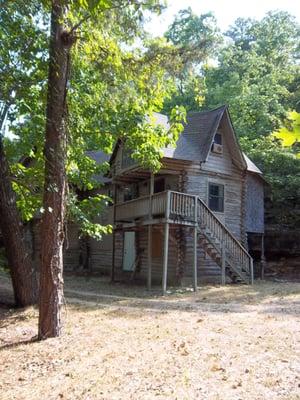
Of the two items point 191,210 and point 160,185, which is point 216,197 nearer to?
point 160,185

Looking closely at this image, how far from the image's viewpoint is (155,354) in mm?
6676

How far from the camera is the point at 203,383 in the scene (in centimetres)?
539

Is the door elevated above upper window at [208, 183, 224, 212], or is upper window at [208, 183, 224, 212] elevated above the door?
upper window at [208, 183, 224, 212]

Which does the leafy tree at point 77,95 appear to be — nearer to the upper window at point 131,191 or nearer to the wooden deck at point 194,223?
the wooden deck at point 194,223

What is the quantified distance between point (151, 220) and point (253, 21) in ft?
133

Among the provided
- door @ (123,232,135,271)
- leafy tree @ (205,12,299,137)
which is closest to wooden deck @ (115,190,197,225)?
door @ (123,232,135,271)

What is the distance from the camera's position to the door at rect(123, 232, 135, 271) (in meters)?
22.3

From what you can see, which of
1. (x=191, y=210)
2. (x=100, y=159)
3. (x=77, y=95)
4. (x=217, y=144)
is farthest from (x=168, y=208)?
(x=100, y=159)

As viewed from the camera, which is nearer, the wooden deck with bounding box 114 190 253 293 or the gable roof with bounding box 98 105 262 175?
the wooden deck with bounding box 114 190 253 293

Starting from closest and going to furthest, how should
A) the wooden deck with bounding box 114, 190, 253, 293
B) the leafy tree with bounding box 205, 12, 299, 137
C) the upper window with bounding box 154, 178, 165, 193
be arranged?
the wooden deck with bounding box 114, 190, 253, 293
the upper window with bounding box 154, 178, 165, 193
the leafy tree with bounding box 205, 12, 299, 137

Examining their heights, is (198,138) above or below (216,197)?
above

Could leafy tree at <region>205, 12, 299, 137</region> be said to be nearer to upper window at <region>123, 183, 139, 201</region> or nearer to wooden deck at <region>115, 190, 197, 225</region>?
upper window at <region>123, 183, 139, 201</region>

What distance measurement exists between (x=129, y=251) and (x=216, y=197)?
5667 mm

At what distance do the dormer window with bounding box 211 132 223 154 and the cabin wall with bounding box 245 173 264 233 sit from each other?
Result: 2518mm
